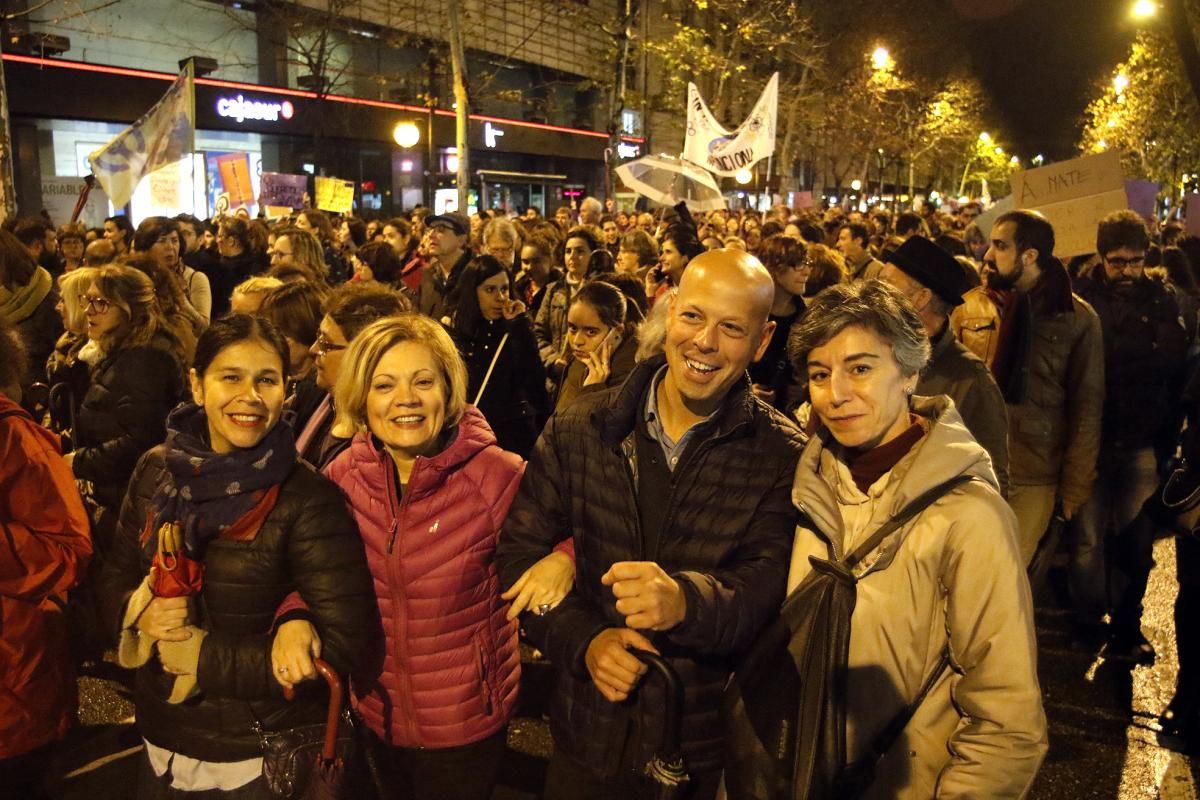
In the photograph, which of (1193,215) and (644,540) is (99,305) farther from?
(1193,215)

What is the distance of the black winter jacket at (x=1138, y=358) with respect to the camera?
5.41 metres

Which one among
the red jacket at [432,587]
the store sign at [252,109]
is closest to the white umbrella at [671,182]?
the red jacket at [432,587]

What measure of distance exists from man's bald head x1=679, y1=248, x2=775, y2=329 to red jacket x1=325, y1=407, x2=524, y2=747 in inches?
35.3

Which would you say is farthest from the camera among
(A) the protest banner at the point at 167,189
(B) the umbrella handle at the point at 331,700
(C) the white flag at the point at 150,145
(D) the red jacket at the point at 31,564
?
(A) the protest banner at the point at 167,189

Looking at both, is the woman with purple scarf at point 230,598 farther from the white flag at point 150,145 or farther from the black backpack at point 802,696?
the white flag at point 150,145

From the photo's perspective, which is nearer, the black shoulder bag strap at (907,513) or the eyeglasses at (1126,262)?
the black shoulder bag strap at (907,513)

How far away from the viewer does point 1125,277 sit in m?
5.61

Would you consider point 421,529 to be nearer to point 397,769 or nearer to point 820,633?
point 397,769

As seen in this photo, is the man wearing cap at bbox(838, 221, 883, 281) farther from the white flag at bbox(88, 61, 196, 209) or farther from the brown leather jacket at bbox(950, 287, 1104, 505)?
the white flag at bbox(88, 61, 196, 209)

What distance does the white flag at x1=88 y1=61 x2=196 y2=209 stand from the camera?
404 inches

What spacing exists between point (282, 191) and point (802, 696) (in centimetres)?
1611

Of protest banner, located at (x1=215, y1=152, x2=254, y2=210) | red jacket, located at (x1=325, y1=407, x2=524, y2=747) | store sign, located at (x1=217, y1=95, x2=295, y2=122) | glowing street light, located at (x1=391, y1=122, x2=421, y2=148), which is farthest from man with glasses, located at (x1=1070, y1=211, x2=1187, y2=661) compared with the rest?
→ store sign, located at (x1=217, y1=95, x2=295, y2=122)

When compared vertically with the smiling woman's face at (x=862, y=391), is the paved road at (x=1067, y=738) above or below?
below

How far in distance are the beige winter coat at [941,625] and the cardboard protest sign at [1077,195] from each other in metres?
5.88
